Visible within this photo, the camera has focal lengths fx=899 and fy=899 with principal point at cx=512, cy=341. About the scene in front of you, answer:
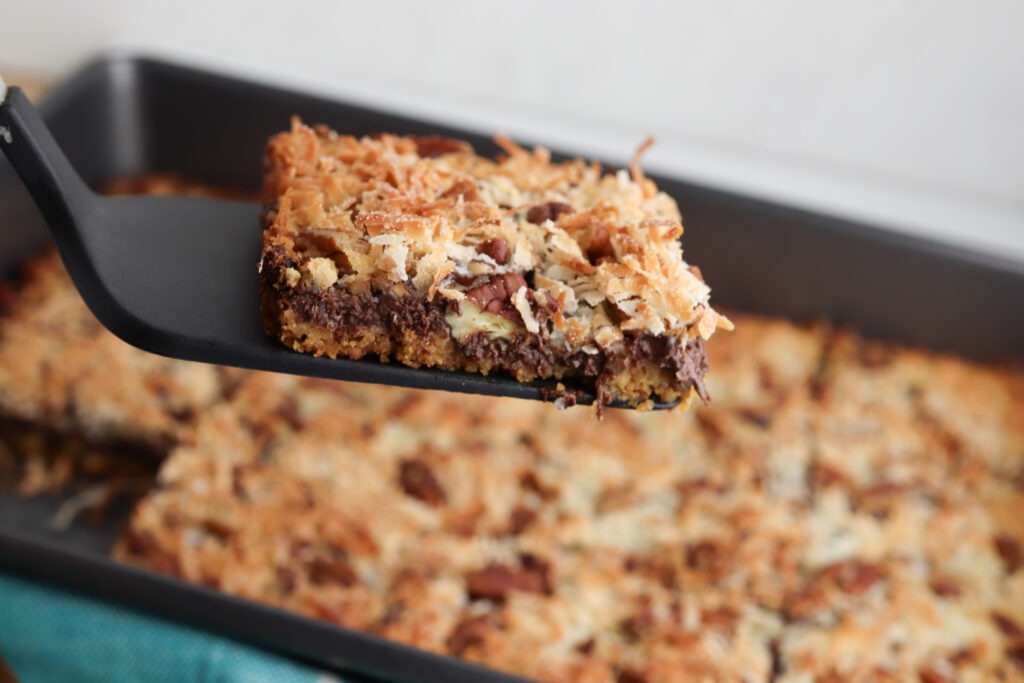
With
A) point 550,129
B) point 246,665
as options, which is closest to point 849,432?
point 550,129

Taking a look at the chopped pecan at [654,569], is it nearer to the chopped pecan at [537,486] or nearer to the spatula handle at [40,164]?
the chopped pecan at [537,486]

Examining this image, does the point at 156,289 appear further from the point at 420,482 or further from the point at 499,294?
the point at 420,482

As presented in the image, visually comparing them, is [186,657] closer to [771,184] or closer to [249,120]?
[249,120]

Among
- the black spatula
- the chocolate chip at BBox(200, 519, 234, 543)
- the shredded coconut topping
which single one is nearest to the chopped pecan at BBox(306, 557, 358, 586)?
the chocolate chip at BBox(200, 519, 234, 543)

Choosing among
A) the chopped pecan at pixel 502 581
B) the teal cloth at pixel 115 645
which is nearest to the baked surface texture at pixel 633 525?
the chopped pecan at pixel 502 581

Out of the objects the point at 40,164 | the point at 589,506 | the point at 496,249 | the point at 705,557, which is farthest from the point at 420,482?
the point at 40,164
